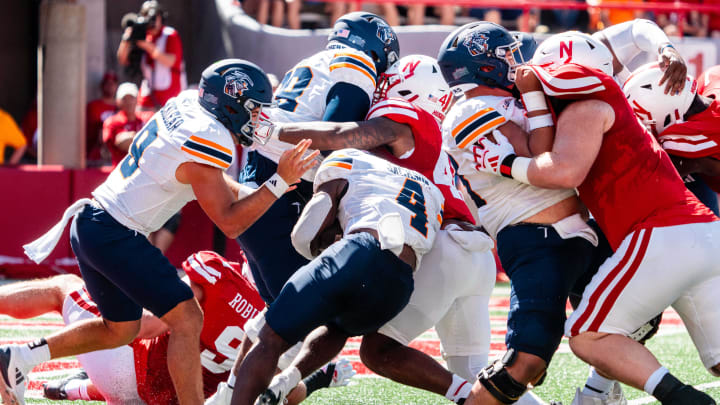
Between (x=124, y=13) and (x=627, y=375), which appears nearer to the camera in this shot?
(x=627, y=375)

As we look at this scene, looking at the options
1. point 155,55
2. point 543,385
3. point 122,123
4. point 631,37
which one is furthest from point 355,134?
point 155,55

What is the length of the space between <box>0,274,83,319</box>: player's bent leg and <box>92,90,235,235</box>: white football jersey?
650 mm

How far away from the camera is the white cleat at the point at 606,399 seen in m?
4.41

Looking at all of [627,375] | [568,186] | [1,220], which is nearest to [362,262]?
[568,186]

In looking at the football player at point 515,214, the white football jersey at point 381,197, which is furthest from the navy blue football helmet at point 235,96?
the football player at point 515,214

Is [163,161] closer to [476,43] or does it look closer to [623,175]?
[476,43]

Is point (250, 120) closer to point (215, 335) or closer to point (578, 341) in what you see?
point (215, 335)

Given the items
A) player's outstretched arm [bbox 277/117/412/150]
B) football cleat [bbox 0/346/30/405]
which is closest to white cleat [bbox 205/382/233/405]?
football cleat [bbox 0/346/30/405]

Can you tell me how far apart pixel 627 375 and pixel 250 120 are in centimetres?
187

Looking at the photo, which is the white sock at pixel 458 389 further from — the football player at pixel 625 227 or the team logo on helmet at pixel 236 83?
the team logo on helmet at pixel 236 83

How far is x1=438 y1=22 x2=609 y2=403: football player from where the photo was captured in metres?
3.77

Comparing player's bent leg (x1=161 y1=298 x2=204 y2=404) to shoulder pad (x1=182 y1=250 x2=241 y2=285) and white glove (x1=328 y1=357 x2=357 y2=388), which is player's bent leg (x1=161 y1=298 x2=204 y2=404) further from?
white glove (x1=328 y1=357 x2=357 y2=388)

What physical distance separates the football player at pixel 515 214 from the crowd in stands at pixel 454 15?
7555 mm

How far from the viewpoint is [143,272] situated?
4.09 metres
